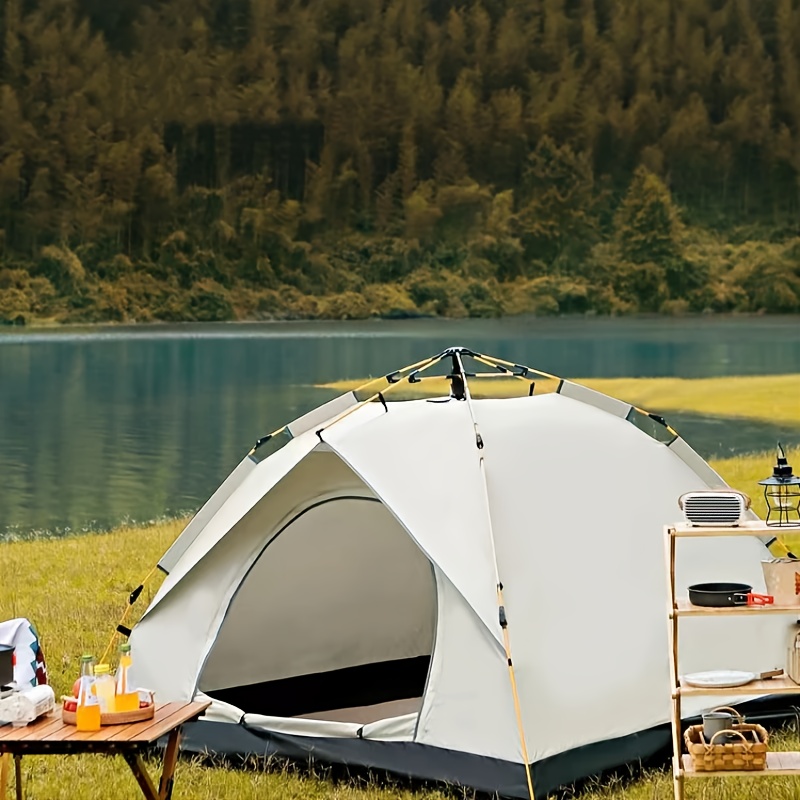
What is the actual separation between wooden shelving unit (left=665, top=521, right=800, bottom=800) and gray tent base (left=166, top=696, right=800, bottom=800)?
21.6 inches

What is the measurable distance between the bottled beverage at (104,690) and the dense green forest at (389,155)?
69354 millimetres

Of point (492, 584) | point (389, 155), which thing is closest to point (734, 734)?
point (492, 584)

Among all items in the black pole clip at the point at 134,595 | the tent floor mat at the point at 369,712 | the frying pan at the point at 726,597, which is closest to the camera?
the frying pan at the point at 726,597

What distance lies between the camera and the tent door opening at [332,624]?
649 cm

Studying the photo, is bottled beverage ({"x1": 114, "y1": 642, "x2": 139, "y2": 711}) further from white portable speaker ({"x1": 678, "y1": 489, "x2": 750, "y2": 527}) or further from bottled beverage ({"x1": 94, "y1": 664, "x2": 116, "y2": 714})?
white portable speaker ({"x1": 678, "y1": 489, "x2": 750, "y2": 527})

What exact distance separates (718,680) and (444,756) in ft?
3.49

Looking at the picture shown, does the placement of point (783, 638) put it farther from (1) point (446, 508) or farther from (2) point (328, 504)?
(2) point (328, 504)

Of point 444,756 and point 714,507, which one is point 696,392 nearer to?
point 444,756

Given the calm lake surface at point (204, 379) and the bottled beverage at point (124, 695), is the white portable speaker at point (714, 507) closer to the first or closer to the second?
the bottled beverage at point (124, 695)

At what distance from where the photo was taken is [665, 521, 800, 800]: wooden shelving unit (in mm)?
4352

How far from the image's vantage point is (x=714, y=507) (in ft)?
14.9

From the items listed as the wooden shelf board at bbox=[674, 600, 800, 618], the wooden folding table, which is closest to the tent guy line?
the wooden shelf board at bbox=[674, 600, 800, 618]

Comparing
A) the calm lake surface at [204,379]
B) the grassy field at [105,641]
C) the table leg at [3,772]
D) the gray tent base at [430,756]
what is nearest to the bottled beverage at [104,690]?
the table leg at [3,772]

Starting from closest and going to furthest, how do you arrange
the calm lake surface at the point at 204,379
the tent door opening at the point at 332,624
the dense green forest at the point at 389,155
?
the tent door opening at the point at 332,624 < the calm lake surface at the point at 204,379 < the dense green forest at the point at 389,155
